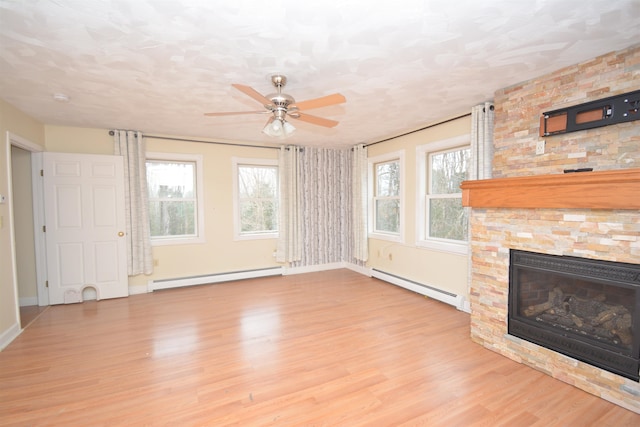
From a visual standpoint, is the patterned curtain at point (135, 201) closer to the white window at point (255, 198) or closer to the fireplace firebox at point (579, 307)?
the white window at point (255, 198)

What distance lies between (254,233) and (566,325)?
446 centimetres

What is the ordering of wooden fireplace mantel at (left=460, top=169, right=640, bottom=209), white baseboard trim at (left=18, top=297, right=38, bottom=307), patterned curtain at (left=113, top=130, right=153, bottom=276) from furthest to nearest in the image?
patterned curtain at (left=113, top=130, right=153, bottom=276), white baseboard trim at (left=18, top=297, right=38, bottom=307), wooden fireplace mantel at (left=460, top=169, right=640, bottom=209)

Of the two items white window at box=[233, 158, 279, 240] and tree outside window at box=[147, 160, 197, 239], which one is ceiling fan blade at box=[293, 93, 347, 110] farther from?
tree outside window at box=[147, 160, 197, 239]

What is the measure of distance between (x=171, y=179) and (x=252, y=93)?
11.1 feet

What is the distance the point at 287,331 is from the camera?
3.17 m

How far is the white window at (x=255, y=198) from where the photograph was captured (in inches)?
206

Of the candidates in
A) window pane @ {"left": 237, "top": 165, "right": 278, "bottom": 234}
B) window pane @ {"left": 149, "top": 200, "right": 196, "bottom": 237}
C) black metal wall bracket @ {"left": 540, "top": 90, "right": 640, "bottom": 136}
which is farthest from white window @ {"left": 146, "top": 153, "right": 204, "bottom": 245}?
black metal wall bracket @ {"left": 540, "top": 90, "right": 640, "bottom": 136}

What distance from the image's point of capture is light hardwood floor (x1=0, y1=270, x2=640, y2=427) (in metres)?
1.94

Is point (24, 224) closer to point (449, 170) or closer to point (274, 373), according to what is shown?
point (274, 373)

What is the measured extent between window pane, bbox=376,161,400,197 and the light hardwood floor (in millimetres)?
2064

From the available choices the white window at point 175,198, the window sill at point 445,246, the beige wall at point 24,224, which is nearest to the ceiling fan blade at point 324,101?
the window sill at point 445,246

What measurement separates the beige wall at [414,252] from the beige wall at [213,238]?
78.2 inches

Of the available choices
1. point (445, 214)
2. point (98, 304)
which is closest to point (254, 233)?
point (98, 304)

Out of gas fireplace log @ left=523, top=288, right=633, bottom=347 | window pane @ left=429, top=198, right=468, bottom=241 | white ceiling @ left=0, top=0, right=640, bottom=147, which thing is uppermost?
white ceiling @ left=0, top=0, right=640, bottom=147
